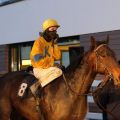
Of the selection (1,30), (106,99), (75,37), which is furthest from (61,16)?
(106,99)

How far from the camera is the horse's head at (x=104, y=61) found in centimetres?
620

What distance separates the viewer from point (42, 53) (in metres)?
7.07

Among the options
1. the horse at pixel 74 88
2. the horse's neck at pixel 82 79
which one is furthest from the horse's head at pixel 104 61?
the horse's neck at pixel 82 79

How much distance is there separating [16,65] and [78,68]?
892cm

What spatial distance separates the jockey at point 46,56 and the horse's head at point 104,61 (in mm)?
772

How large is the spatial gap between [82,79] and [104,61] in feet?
1.60

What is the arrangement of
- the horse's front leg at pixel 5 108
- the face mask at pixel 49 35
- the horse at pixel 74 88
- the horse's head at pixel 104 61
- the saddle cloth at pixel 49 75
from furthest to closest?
the horse's front leg at pixel 5 108
the face mask at pixel 49 35
the saddle cloth at pixel 49 75
the horse at pixel 74 88
the horse's head at pixel 104 61

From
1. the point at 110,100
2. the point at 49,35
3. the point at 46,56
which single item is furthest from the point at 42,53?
the point at 110,100

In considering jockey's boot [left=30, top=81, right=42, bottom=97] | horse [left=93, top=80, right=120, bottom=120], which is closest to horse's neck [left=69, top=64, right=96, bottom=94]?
jockey's boot [left=30, top=81, right=42, bottom=97]

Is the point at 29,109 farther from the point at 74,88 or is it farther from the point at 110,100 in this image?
the point at 110,100

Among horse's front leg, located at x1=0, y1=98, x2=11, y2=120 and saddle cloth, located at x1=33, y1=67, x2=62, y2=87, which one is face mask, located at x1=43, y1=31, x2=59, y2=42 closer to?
saddle cloth, located at x1=33, y1=67, x2=62, y2=87

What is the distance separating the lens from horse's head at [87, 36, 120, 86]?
20.4 ft

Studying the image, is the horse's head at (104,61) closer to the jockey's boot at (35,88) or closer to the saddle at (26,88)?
the jockey's boot at (35,88)

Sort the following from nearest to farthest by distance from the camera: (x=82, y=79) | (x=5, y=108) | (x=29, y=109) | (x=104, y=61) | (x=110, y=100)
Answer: (x=104, y=61) < (x=82, y=79) < (x=29, y=109) < (x=5, y=108) < (x=110, y=100)
